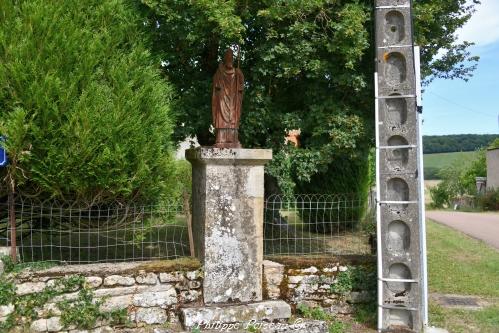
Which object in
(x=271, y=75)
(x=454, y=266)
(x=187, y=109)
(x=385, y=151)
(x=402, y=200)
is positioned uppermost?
(x=271, y=75)

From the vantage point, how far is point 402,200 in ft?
17.2

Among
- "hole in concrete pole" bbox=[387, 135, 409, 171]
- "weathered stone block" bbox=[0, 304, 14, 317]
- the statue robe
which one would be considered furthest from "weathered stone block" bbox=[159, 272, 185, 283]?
"hole in concrete pole" bbox=[387, 135, 409, 171]

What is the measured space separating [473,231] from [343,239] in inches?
309

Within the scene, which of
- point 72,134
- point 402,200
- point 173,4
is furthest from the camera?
point 173,4

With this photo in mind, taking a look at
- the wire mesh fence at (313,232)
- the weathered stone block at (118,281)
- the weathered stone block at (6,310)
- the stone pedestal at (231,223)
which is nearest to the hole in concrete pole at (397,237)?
the stone pedestal at (231,223)

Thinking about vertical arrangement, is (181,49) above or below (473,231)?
above

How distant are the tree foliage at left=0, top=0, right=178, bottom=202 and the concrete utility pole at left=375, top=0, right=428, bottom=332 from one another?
253cm

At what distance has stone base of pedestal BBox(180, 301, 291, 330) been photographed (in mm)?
4980

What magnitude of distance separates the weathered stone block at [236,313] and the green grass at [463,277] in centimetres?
185

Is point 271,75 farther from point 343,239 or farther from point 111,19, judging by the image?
point 343,239

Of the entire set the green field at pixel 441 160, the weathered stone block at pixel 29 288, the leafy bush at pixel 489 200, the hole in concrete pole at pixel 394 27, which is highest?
the green field at pixel 441 160

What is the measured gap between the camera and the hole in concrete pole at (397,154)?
5.27 m

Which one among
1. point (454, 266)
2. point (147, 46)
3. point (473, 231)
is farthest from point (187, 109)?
point (473, 231)

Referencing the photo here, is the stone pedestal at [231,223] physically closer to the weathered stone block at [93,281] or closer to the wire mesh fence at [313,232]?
the weathered stone block at [93,281]
